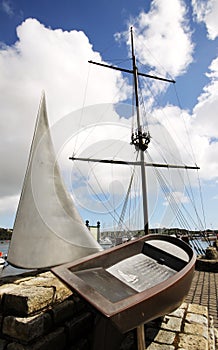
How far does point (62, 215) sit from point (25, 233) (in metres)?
0.79

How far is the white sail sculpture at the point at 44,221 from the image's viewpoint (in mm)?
4109

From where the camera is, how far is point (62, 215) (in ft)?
15.4

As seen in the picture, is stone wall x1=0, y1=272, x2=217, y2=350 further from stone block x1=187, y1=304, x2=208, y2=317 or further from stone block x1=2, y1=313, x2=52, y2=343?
stone block x1=187, y1=304, x2=208, y2=317

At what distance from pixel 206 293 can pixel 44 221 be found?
559cm

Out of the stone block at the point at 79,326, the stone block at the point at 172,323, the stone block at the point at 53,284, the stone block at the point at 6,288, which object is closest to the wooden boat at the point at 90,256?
the stone block at the point at 53,284

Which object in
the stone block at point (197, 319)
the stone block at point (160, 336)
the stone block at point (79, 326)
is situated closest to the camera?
the stone block at point (79, 326)

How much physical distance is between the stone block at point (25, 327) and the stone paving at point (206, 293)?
3528 millimetres

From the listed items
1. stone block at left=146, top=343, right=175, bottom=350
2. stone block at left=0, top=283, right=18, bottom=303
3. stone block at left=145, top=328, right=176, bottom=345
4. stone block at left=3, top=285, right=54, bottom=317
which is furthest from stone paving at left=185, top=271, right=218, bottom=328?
stone block at left=0, top=283, right=18, bottom=303

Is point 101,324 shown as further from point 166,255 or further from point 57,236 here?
point 57,236

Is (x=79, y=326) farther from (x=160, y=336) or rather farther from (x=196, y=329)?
(x=196, y=329)

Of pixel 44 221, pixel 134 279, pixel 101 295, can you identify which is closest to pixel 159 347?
pixel 134 279

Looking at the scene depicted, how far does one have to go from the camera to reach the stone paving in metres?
5.71

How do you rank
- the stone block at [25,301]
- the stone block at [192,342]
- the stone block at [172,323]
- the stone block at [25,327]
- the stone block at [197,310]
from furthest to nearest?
the stone block at [197,310] < the stone block at [172,323] < the stone block at [192,342] < the stone block at [25,301] < the stone block at [25,327]

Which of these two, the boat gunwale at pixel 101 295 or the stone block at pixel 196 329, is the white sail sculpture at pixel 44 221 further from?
the stone block at pixel 196 329
